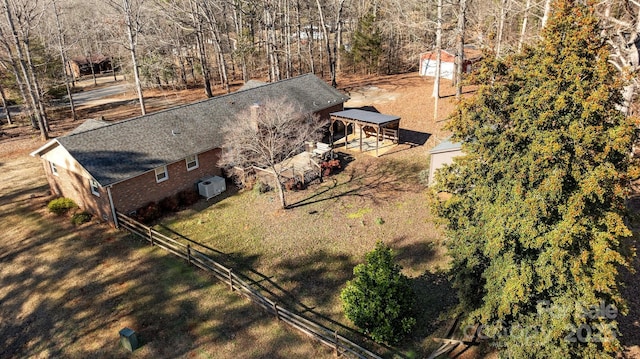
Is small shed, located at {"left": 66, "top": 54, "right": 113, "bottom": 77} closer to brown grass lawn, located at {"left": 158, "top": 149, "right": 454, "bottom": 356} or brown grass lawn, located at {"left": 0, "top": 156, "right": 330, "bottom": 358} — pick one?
brown grass lawn, located at {"left": 0, "top": 156, "right": 330, "bottom": 358}

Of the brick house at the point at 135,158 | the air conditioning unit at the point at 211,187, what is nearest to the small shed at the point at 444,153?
the air conditioning unit at the point at 211,187

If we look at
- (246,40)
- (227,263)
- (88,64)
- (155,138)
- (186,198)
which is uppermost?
(246,40)

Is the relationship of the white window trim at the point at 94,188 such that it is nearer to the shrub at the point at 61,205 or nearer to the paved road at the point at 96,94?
the shrub at the point at 61,205

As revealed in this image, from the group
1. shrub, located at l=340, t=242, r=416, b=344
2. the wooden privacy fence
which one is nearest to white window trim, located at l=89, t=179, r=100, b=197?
the wooden privacy fence

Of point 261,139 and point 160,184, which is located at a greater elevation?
point 261,139

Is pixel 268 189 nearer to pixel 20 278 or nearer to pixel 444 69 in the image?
pixel 20 278

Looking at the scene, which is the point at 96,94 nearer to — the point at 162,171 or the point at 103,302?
the point at 162,171

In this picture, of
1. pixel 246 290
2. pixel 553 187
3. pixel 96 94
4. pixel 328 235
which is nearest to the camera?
pixel 553 187

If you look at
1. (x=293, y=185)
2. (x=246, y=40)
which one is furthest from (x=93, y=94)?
(x=293, y=185)
